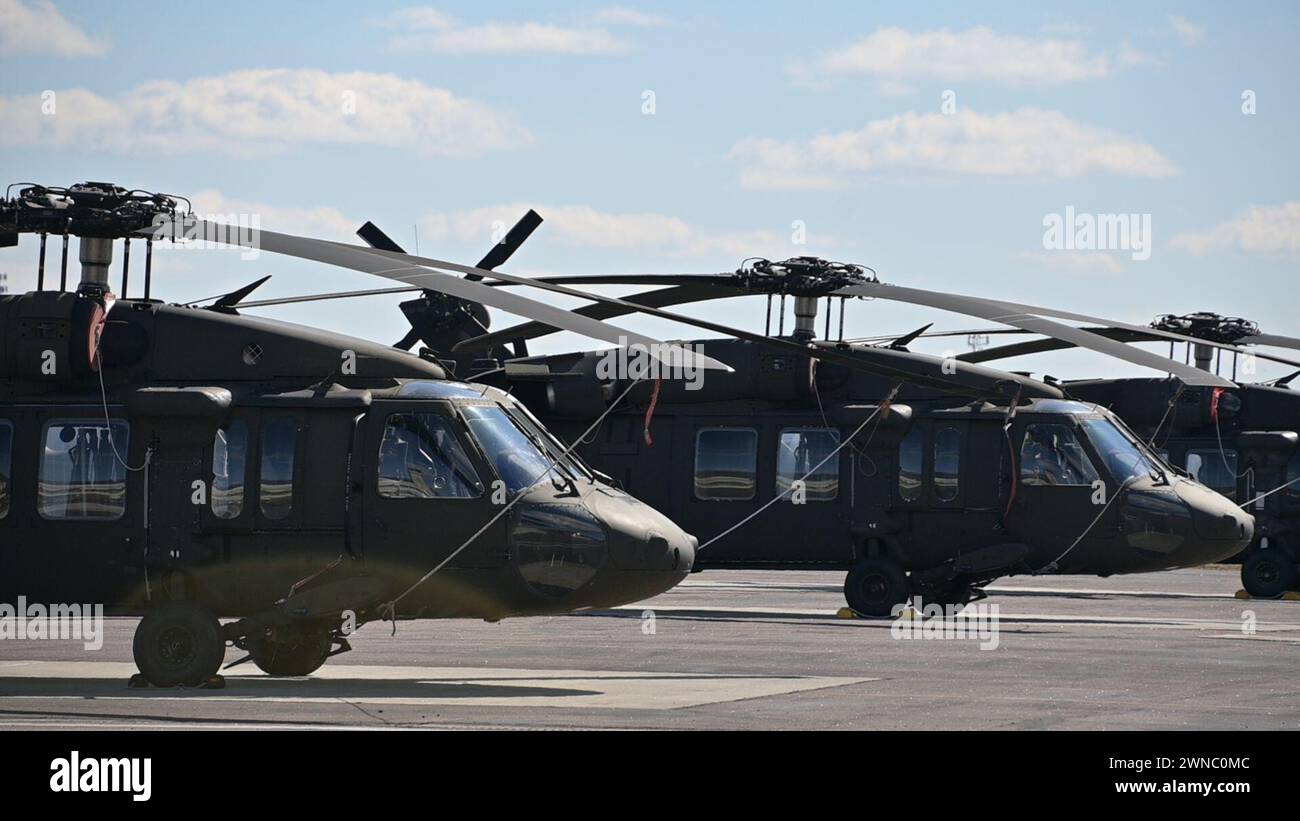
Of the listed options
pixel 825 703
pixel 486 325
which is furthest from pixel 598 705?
pixel 486 325

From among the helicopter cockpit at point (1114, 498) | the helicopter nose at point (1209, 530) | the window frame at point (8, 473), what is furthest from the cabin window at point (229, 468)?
the helicopter nose at point (1209, 530)

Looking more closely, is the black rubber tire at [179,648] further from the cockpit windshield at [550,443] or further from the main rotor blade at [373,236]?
the main rotor blade at [373,236]

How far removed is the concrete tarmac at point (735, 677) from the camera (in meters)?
13.1

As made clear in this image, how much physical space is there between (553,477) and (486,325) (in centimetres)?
1313

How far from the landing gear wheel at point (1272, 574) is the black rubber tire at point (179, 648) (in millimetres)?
18242

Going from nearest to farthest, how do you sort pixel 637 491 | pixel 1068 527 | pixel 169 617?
pixel 169 617, pixel 1068 527, pixel 637 491

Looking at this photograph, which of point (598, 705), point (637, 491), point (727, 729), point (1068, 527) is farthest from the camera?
point (637, 491)

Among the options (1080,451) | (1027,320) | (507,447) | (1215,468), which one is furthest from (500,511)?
(1215,468)

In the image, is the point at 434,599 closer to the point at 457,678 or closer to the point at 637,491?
the point at 457,678

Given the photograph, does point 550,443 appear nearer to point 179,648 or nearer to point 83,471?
point 179,648

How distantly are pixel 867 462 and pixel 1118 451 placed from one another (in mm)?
2967

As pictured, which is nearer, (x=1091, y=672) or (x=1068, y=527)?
(x=1091, y=672)

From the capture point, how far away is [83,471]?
51.1ft

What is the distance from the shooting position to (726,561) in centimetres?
2411
